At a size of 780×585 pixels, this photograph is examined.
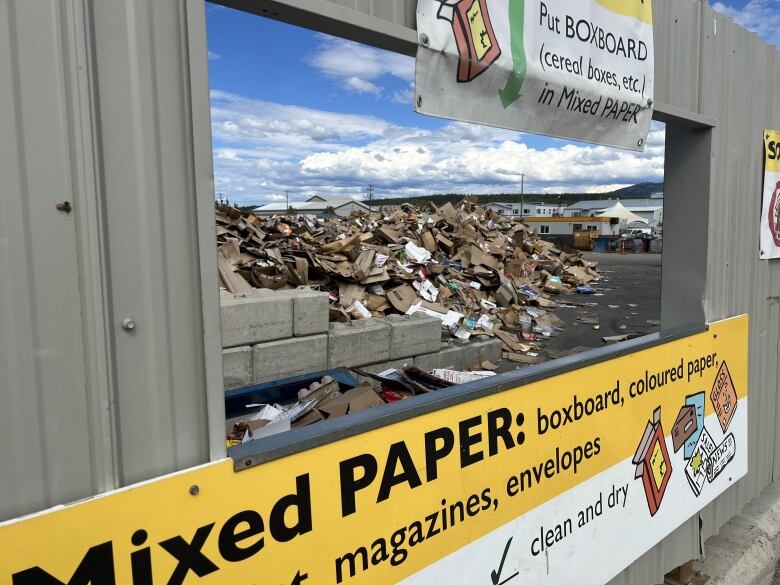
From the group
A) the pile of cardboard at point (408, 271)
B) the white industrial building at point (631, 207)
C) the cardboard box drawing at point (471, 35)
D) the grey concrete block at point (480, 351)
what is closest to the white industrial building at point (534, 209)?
the white industrial building at point (631, 207)

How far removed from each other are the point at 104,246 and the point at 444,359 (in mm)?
7132

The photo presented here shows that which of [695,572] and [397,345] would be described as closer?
→ [695,572]

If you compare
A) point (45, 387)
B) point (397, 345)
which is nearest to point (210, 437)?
point (45, 387)

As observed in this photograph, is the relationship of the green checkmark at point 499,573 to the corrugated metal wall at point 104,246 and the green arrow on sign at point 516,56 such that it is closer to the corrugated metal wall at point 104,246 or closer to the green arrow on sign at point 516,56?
the corrugated metal wall at point 104,246

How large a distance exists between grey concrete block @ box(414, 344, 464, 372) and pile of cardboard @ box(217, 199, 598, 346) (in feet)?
3.13

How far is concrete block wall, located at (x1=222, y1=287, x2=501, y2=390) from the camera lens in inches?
248

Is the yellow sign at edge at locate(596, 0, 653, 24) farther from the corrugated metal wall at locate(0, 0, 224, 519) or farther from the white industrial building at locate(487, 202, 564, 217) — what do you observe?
the white industrial building at locate(487, 202, 564, 217)

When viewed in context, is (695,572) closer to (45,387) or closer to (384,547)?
(384,547)

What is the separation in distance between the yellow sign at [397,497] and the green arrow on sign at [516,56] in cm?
111

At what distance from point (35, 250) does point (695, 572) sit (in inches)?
152

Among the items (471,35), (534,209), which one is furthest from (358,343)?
(534,209)

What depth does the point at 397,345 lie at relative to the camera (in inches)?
297

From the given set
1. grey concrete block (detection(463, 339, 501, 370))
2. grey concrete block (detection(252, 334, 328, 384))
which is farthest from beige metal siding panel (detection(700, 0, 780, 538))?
grey concrete block (detection(463, 339, 501, 370))

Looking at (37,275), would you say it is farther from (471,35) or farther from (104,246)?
(471,35)
